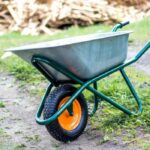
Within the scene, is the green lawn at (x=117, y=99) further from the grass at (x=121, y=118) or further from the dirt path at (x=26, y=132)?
the dirt path at (x=26, y=132)

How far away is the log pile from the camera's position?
12625 mm

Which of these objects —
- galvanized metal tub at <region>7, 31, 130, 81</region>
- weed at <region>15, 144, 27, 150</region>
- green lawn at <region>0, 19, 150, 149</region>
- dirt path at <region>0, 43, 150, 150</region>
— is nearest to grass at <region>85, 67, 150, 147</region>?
green lawn at <region>0, 19, 150, 149</region>

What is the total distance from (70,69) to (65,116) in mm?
497

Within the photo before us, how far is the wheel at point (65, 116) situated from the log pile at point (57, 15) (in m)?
8.21

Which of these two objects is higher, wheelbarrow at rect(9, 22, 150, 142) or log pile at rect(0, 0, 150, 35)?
wheelbarrow at rect(9, 22, 150, 142)

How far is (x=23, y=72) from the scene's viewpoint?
7.31 metres

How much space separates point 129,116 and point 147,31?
18.6 feet

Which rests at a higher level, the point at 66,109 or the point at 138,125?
the point at 66,109

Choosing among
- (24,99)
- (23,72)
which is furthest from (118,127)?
(23,72)

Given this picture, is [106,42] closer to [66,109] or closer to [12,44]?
[66,109]

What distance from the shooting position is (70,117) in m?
4.35

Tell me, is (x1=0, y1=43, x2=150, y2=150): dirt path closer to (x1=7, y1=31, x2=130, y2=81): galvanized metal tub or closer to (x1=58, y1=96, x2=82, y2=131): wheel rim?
(x1=58, y1=96, x2=82, y2=131): wheel rim

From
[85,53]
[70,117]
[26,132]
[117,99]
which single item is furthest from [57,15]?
[85,53]

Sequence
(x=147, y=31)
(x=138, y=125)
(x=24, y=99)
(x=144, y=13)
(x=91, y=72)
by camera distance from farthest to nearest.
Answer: (x=144, y=13) < (x=147, y=31) < (x=24, y=99) < (x=138, y=125) < (x=91, y=72)
